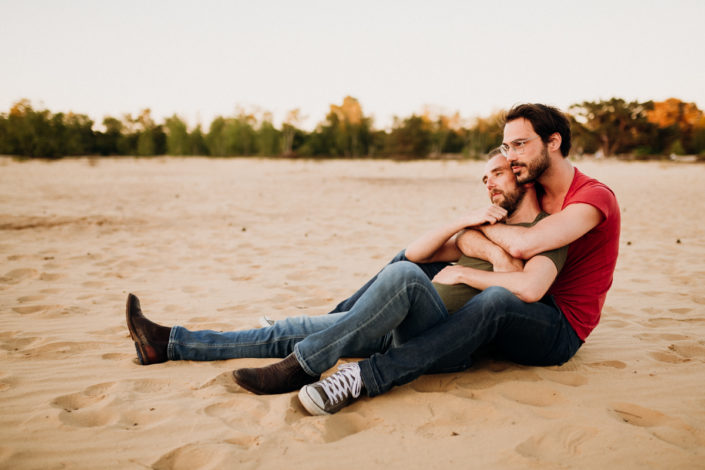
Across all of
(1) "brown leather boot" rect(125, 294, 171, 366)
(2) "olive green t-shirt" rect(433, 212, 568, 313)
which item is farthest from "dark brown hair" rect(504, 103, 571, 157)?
(1) "brown leather boot" rect(125, 294, 171, 366)

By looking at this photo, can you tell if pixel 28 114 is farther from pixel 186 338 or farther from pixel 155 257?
pixel 186 338

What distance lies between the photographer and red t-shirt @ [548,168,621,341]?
107 inches

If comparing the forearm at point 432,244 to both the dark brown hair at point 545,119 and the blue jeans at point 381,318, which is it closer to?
the blue jeans at point 381,318

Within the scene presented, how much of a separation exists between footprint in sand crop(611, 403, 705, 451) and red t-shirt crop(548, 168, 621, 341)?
512 mm

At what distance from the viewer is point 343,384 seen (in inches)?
94.6

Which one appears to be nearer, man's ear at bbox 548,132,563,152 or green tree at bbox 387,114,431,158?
man's ear at bbox 548,132,563,152

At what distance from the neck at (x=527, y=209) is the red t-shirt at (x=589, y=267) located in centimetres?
23

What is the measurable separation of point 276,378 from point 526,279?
148 cm

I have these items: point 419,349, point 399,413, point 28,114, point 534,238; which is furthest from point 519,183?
point 28,114

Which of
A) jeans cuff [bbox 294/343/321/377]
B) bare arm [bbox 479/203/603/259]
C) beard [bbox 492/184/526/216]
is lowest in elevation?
jeans cuff [bbox 294/343/321/377]

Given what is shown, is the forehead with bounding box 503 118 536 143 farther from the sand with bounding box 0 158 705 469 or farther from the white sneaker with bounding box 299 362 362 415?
the white sneaker with bounding box 299 362 362 415

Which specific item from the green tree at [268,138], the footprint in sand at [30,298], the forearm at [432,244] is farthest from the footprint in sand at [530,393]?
the green tree at [268,138]

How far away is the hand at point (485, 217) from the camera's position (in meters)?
2.92

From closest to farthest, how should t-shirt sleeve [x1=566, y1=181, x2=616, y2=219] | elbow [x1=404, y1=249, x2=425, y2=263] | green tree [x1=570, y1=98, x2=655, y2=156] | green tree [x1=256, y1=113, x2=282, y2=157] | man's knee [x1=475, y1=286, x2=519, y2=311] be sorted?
man's knee [x1=475, y1=286, x2=519, y2=311] → t-shirt sleeve [x1=566, y1=181, x2=616, y2=219] → elbow [x1=404, y1=249, x2=425, y2=263] → green tree [x1=570, y1=98, x2=655, y2=156] → green tree [x1=256, y1=113, x2=282, y2=157]
